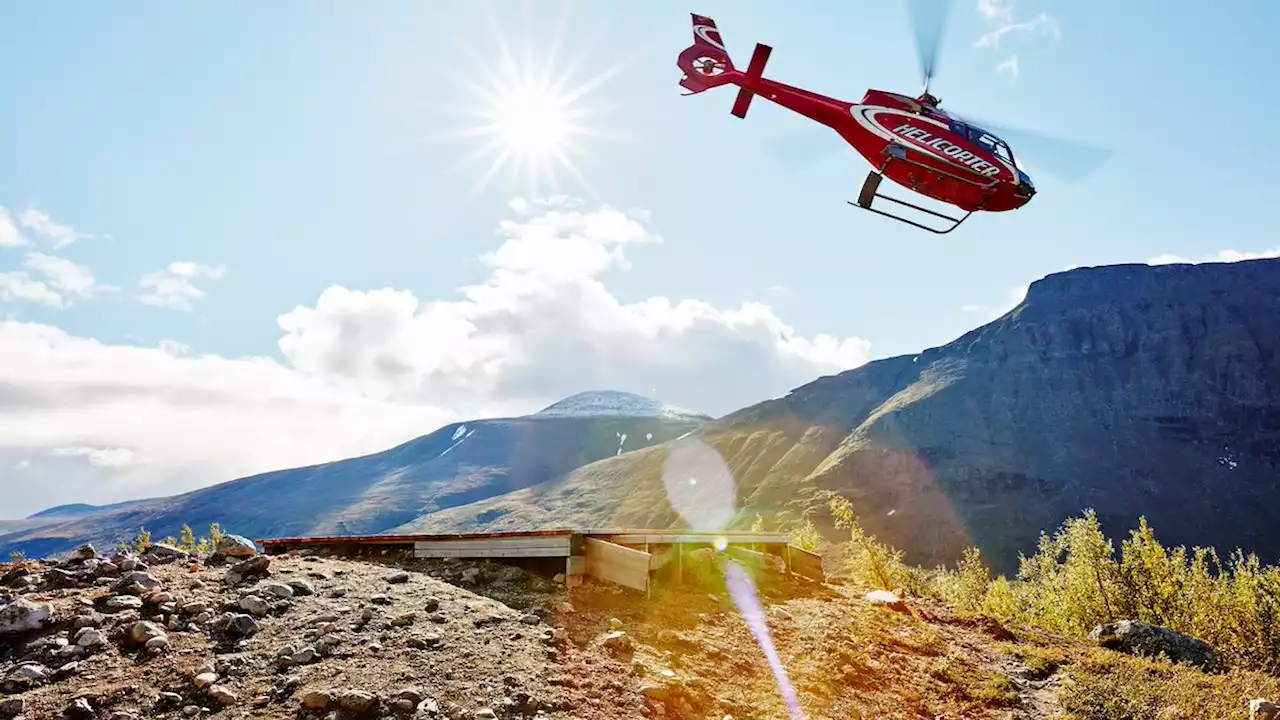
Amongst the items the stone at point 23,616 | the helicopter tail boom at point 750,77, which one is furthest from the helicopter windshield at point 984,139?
the stone at point 23,616

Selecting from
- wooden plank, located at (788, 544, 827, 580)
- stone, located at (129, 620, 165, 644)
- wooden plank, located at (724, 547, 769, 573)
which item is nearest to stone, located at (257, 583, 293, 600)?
stone, located at (129, 620, 165, 644)

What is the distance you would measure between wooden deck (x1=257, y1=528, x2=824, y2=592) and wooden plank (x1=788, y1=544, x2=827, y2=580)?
118 inches

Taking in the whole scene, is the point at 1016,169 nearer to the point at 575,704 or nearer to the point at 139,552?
the point at 575,704

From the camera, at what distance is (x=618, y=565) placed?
16094 millimetres

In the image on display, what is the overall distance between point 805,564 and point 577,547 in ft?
34.8

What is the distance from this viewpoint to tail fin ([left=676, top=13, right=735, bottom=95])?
89.7 ft

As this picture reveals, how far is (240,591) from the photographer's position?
13.0 m

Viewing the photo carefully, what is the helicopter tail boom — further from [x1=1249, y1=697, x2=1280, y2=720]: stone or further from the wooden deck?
[x1=1249, y1=697, x2=1280, y2=720]: stone

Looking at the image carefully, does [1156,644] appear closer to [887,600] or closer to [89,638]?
[887,600]

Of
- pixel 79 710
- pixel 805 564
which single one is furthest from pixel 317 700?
pixel 805 564

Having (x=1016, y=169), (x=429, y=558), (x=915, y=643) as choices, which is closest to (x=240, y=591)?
(x=429, y=558)

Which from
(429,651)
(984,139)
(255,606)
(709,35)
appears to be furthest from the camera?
(709,35)

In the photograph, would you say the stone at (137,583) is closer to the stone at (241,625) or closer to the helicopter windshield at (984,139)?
the stone at (241,625)

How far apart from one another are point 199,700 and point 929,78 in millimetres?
29096
